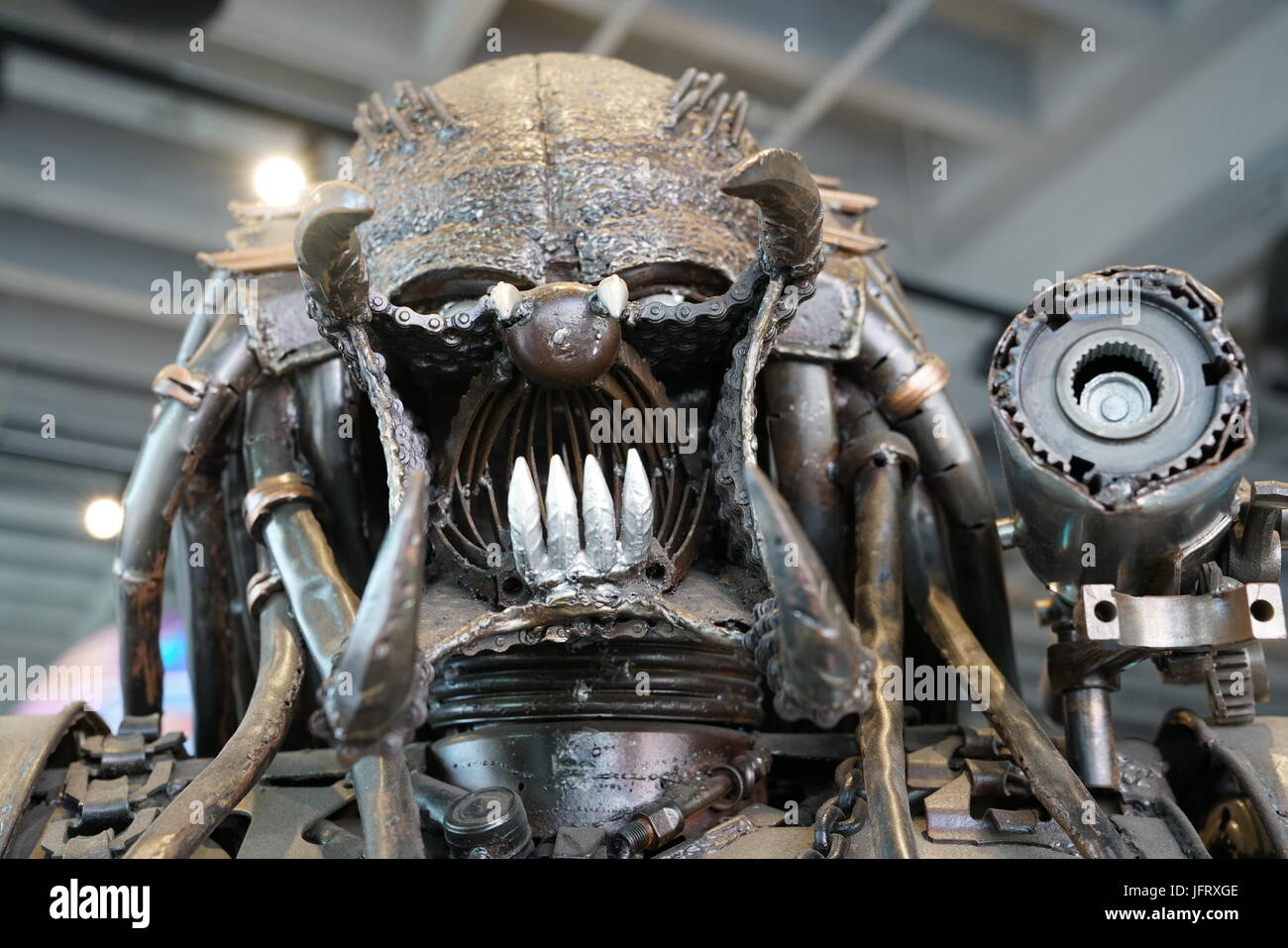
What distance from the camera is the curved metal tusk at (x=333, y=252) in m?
2.40

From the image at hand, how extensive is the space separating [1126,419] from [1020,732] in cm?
62

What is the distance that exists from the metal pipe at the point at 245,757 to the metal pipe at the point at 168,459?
0.44 meters

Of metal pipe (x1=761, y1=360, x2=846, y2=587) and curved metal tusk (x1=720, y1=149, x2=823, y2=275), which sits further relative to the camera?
metal pipe (x1=761, y1=360, x2=846, y2=587)

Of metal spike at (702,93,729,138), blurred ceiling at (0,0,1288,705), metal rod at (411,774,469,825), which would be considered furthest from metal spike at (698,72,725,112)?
blurred ceiling at (0,0,1288,705)

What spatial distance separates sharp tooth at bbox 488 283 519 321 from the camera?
262cm

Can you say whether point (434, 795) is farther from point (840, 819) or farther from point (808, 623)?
point (808, 623)

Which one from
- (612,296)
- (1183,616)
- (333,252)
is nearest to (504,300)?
(612,296)

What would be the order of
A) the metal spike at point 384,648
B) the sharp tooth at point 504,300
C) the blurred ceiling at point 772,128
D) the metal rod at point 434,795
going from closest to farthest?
1. the metal spike at point 384,648
2. the sharp tooth at point 504,300
3. the metal rod at point 434,795
4. the blurred ceiling at point 772,128

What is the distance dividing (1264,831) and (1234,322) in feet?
13.2

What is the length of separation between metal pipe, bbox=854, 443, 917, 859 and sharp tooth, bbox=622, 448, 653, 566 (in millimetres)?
460

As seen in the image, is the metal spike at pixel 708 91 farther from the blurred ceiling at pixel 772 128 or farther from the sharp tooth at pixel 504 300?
the blurred ceiling at pixel 772 128

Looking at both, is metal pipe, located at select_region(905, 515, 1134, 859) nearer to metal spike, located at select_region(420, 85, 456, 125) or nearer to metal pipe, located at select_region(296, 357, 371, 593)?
metal pipe, located at select_region(296, 357, 371, 593)

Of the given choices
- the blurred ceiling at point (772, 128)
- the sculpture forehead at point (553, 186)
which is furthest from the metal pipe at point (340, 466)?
the blurred ceiling at point (772, 128)

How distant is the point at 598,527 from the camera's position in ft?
8.50
